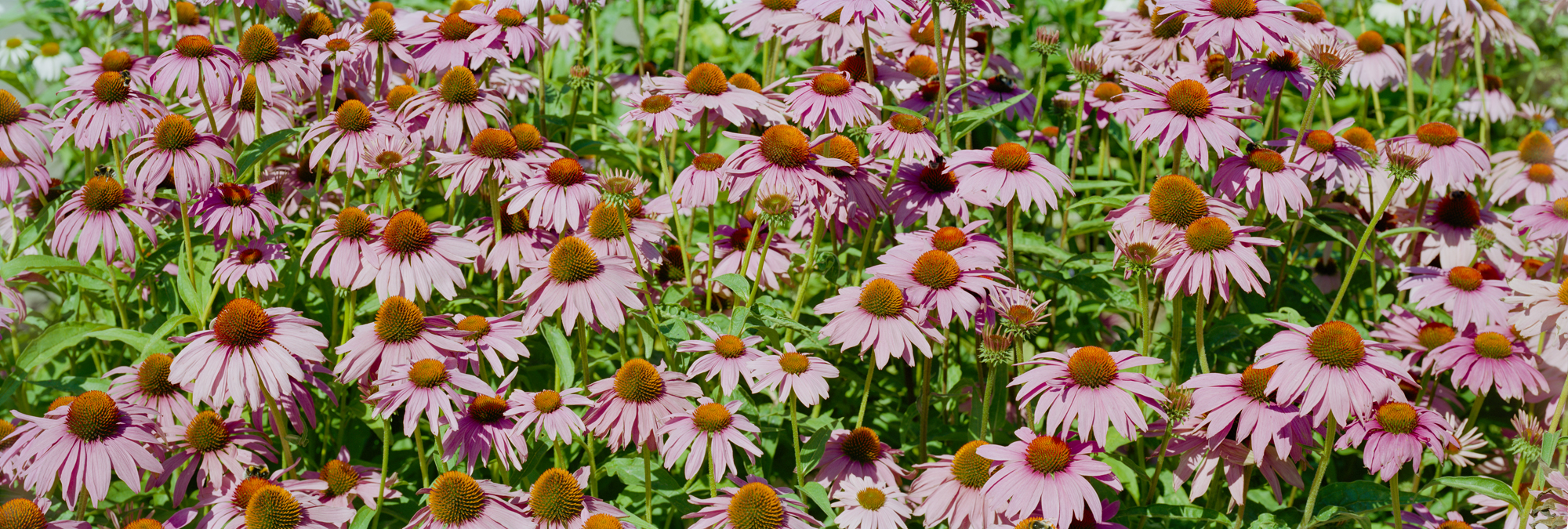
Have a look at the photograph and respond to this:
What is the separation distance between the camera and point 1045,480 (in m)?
1.84

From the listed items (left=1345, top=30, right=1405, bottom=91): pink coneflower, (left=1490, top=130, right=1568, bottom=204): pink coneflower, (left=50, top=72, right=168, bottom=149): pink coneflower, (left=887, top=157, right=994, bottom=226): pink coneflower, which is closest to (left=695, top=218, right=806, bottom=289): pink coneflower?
(left=887, top=157, right=994, bottom=226): pink coneflower

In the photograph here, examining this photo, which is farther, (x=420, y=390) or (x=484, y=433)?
(x=484, y=433)

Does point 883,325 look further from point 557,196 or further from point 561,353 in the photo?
point 557,196

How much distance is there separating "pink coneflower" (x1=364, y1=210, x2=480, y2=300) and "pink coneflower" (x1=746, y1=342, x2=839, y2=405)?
1.90ft

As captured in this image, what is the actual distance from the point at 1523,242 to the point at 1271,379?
1600 mm

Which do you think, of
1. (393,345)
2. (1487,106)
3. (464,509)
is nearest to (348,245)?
(393,345)

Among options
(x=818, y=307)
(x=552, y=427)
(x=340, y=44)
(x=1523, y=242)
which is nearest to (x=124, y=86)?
(x=340, y=44)

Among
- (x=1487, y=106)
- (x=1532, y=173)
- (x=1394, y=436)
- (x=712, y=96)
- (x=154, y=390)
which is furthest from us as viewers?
(x=1487, y=106)

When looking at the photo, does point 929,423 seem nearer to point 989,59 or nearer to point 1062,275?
point 1062,275

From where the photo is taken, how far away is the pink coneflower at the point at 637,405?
6.29 feet

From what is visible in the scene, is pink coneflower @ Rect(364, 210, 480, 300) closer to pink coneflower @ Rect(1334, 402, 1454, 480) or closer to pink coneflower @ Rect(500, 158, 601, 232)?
pink coneflower @ Rect(500, 158, 601, 232)

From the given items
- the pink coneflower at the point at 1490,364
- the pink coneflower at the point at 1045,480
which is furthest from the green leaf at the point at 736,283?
the pink coneflower at the point at 1490,364

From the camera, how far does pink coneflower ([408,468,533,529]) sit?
5.87 feet

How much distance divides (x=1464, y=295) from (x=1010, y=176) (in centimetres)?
119
